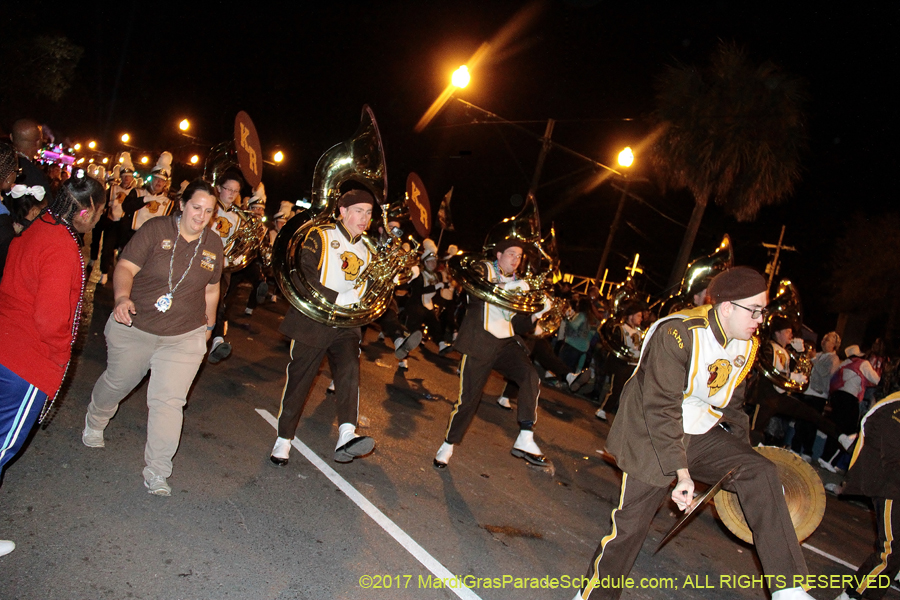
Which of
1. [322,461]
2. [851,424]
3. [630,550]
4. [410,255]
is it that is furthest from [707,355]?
[851,424]

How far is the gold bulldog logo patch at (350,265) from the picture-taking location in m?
4.89

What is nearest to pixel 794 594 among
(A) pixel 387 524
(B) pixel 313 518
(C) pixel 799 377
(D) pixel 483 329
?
(A) pixel 387 524

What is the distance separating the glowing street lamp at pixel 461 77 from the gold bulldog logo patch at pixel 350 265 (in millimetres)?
7841

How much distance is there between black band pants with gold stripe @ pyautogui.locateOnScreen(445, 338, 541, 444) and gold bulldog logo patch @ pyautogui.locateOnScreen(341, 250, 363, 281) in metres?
1.36

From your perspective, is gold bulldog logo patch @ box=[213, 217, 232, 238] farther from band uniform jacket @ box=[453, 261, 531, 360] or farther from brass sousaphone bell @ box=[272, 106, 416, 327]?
band uniform jacket @ box=[453, 261, 531, 360]

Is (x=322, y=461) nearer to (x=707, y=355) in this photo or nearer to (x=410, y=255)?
(x=410, y=255)

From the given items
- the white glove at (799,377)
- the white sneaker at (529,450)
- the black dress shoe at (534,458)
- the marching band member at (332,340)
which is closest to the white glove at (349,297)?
the marching band member at (332,340)

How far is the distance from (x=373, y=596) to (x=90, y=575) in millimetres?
1326

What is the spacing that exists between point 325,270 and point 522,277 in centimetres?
242

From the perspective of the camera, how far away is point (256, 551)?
131 inches

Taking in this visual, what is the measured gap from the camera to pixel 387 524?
4.03 metres

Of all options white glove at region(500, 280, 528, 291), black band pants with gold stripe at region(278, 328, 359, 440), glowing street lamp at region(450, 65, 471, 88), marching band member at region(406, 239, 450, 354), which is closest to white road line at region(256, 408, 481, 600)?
black band pants with gold stripe at region(278, 328, 359, 440)

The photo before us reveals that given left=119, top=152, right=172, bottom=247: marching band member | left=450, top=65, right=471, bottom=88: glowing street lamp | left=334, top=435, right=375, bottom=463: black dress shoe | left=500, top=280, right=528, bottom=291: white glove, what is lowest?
left=334, top=435, right=375, bottom=463: black dress shoe

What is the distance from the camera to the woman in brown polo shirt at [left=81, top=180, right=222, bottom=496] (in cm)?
384
